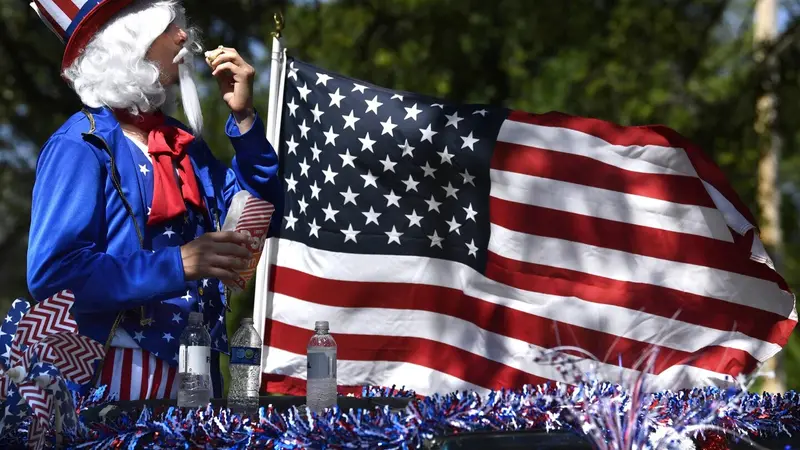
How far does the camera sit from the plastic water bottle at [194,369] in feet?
9.61

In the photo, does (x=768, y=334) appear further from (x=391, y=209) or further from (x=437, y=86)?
(x=437, y=86)

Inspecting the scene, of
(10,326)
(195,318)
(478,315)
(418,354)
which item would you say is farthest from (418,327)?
(10,326)

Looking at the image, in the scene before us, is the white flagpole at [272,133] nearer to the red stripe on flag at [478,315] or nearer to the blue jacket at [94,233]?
the red stripe on flag at [478,315]

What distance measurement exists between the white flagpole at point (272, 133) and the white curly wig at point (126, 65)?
1442 mm

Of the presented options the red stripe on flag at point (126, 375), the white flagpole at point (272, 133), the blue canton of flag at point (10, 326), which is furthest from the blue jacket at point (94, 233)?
the white flagpole at point (272, 133)

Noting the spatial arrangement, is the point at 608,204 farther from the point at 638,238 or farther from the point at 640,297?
the point at 640,297

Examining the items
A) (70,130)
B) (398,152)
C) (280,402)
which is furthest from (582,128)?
(70,130)

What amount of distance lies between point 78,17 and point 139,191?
1.82 ft

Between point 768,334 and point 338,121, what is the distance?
1.98 meters

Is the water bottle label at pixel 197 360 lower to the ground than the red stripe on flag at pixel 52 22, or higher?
lower

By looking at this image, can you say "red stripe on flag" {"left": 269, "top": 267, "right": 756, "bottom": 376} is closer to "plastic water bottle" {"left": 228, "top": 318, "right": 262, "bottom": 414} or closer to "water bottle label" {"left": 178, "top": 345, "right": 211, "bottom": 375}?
"plastic water bottle" {"left": 228, "top": 318, "right": 262, "bottom": 414}

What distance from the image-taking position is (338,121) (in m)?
4.94

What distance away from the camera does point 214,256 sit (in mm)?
2896

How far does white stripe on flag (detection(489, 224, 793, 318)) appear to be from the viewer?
14.6 feet
